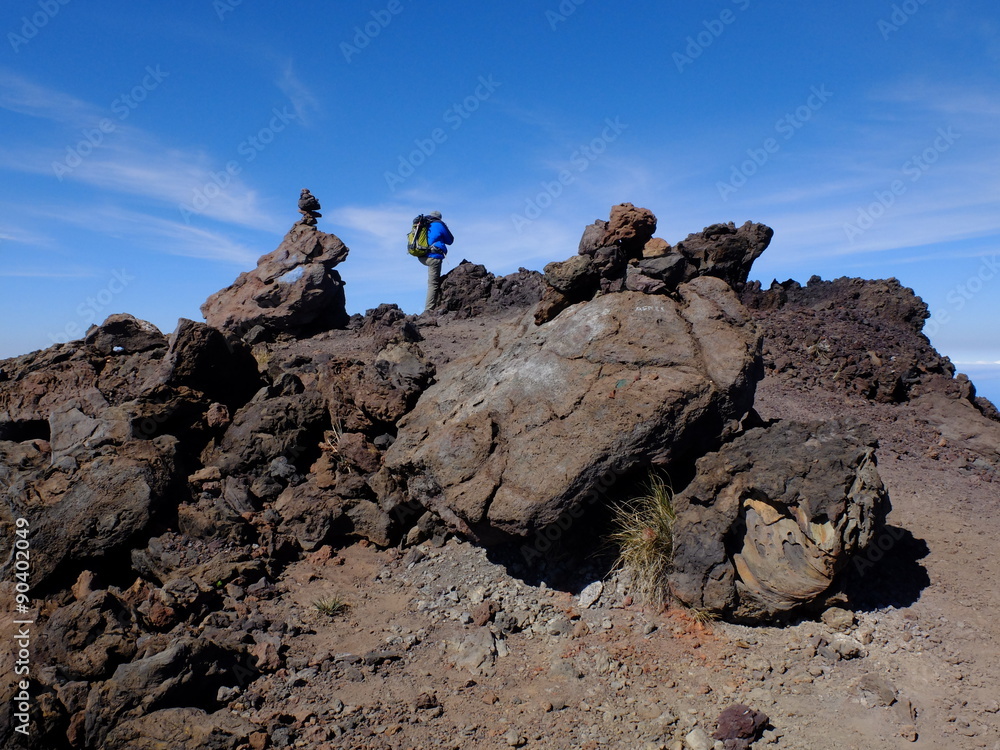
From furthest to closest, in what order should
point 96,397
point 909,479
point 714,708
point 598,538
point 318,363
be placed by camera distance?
point 318,363, point 96,397, point 909,479, point 598,538, point 714,708

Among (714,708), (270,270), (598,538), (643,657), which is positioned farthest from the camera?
A: (270,270)

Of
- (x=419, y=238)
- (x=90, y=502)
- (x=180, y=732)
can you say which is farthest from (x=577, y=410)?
(x=419, y=238)

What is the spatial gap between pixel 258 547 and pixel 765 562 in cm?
510

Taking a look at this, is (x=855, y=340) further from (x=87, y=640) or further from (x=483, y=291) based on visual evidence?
(x=87, y=640)

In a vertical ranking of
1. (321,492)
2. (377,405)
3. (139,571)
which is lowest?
(139,571)

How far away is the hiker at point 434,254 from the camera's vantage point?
659 inches

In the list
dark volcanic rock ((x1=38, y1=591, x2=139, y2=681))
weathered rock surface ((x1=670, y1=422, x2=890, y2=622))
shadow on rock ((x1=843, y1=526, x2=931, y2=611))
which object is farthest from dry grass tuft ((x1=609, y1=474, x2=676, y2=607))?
dark volcanic rock ((x1=38, y1=591, x2=139, y2=681))

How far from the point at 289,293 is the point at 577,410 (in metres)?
10.4

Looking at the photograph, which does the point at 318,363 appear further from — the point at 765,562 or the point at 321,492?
the point at 765,562

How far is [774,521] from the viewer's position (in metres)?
6.17

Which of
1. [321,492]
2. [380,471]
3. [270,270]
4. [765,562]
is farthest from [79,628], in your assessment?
[270,270]

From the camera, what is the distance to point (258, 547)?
297 inches

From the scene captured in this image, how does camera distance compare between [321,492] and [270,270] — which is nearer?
[321,492]

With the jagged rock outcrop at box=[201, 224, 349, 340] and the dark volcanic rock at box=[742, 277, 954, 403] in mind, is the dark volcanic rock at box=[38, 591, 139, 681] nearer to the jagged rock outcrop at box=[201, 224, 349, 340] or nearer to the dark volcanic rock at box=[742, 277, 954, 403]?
the jagged rock outcrop at box=[201, 224, 349, 340]
